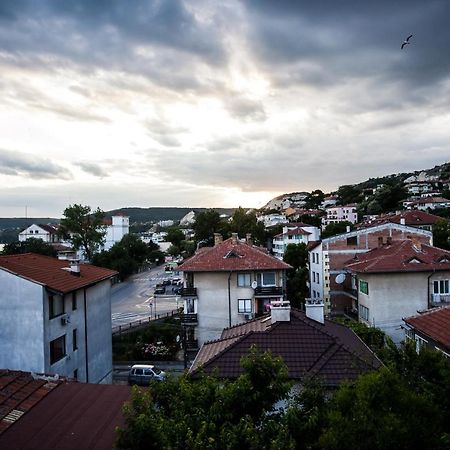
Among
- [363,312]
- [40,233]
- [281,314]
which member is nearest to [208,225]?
[363,312]

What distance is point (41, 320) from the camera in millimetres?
19391

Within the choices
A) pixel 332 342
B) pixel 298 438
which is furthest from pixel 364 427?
pixel 332 342

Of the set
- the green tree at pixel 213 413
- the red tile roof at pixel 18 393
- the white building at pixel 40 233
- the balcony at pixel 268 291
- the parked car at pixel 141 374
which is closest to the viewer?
the green tree at pixel 213 413

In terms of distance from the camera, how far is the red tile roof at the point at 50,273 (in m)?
19.9

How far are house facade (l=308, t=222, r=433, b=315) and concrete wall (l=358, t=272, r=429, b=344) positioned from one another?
6.72 meters

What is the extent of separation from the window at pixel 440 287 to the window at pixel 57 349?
2284cm

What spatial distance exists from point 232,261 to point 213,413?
25.1 meters

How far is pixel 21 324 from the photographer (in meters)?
19.5

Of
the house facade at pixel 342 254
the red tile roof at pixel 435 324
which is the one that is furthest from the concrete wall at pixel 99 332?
the house facade at pixel 342 254

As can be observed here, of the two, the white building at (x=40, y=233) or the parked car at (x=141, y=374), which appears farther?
the white building at (x=40, y=233)

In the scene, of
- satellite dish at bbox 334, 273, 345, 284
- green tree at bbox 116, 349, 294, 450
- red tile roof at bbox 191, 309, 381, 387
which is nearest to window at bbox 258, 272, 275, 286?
satellite dish at bbox 334, 273, 345, 284

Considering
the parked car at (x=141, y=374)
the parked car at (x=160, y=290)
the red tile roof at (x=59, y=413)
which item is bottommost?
the parked car at (x=141, y=374)

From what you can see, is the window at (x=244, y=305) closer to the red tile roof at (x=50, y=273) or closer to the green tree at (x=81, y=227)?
the red tile roof at (x=50, y=273)

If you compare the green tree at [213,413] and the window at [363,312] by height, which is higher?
the green tree at [213,413]
